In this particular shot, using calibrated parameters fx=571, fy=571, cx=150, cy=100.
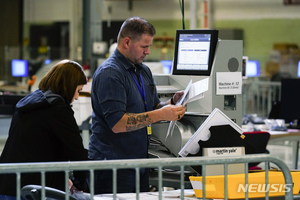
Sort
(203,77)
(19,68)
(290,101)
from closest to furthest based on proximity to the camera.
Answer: (203,77) < (290,101) < (19,68)

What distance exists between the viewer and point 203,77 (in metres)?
3.45

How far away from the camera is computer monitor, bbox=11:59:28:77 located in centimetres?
Result: 1477

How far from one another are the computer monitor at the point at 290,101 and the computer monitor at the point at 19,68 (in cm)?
1024

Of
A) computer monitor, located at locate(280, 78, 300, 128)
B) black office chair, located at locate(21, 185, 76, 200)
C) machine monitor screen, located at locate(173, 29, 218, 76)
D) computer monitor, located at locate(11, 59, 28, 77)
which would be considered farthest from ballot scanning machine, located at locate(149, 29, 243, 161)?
computer monitor, located at locate(11, 59, 28, 77)

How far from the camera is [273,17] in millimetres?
17203

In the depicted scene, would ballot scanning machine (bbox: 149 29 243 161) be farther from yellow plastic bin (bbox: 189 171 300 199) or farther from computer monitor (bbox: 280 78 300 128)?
computer monitor (bbox: 280 78 300 128)

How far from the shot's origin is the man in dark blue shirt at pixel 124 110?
117 inches

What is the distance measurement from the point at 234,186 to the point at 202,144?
0.50m

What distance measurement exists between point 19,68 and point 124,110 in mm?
12320

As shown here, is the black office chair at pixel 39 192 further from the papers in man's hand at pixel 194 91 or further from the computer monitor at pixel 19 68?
the computer monitor at pixel 19 68

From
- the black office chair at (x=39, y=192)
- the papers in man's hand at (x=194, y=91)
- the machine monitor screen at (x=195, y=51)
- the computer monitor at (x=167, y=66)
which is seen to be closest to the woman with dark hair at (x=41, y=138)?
the black office chair at (x=39, y=192)

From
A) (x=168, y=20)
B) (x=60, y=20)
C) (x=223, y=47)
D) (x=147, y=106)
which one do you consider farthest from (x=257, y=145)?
Answer: (x=60, y=20)

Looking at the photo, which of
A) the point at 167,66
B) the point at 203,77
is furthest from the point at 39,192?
the point at 167,66

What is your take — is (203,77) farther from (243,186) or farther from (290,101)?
(290,101)
